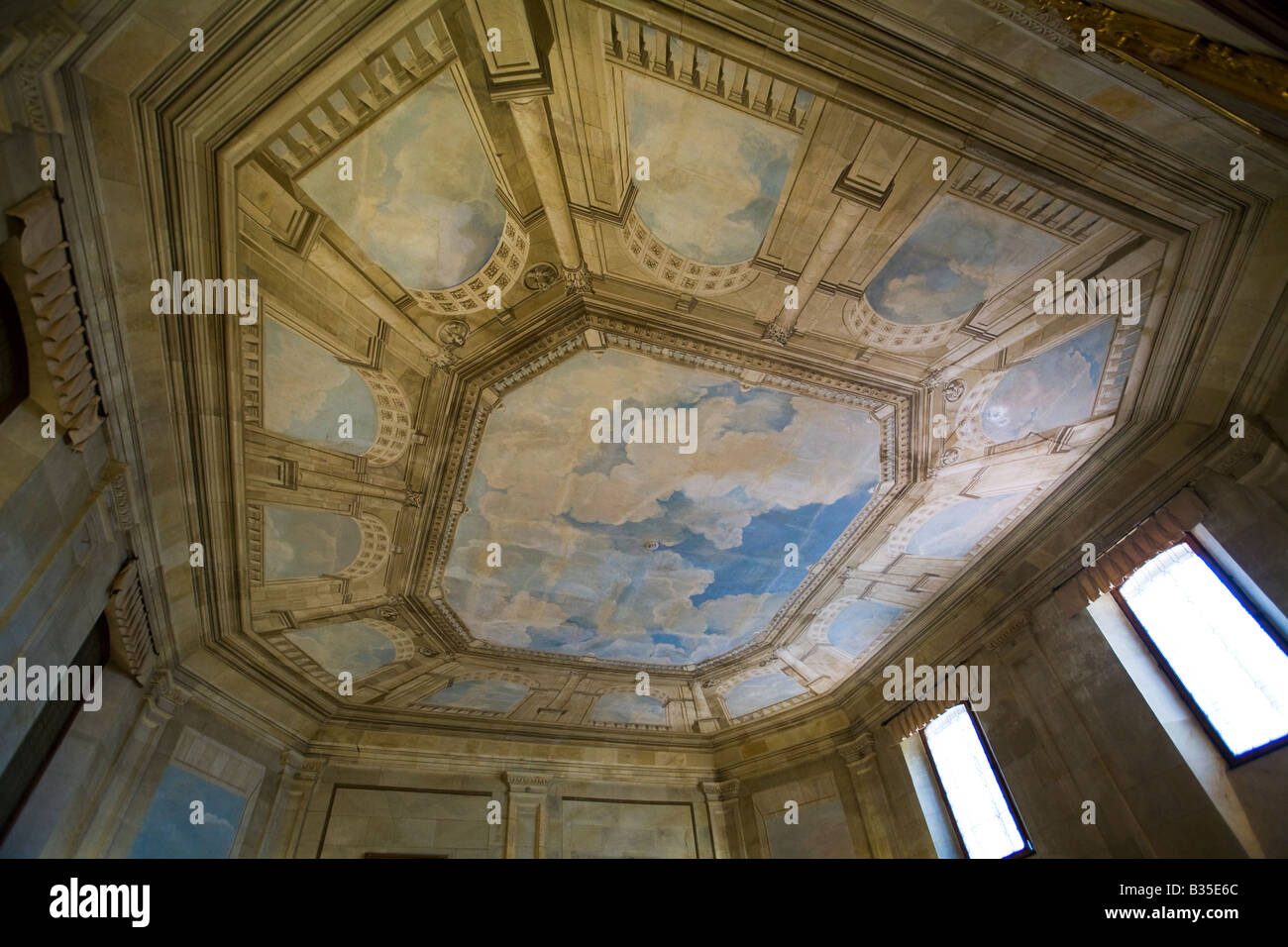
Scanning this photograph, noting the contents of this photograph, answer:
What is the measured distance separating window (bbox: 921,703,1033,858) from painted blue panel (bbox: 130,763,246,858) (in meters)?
9.07

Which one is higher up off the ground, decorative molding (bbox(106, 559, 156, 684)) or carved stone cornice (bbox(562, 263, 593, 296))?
carved stone cornice (bbox(562, 263, 593, 296))

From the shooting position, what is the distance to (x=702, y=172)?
14.3 feet

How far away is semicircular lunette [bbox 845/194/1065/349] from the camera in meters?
4.73

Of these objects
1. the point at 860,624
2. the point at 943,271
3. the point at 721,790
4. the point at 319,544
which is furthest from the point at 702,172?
the point at 721,790

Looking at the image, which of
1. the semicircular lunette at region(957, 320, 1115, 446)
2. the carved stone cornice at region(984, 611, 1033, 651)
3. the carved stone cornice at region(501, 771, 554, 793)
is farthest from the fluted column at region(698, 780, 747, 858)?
the semicircular lunette at region(957, 320, 1115, 446)

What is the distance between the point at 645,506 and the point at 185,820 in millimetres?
6124

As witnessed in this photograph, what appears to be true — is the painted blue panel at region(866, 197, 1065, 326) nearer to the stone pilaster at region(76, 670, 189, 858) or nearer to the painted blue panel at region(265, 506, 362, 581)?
the painted blue panel at region(265, 506, 362, 581)

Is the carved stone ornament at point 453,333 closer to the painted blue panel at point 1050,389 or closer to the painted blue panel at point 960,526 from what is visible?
the painted blue panel at point 1050,389

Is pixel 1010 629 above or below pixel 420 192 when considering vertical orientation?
below

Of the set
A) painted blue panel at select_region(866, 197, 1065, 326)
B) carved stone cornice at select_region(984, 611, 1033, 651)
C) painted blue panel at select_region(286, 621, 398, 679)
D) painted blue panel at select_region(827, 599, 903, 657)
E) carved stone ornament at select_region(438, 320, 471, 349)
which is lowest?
carved stone cornice at select_region(984, 611, 1033, 651)

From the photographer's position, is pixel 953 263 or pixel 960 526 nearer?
pixel 953 263

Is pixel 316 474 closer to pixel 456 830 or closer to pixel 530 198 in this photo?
pixel 530 198

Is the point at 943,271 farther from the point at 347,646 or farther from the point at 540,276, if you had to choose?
the point at 347,646

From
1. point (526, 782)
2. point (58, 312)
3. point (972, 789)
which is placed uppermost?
point (58, 312)
